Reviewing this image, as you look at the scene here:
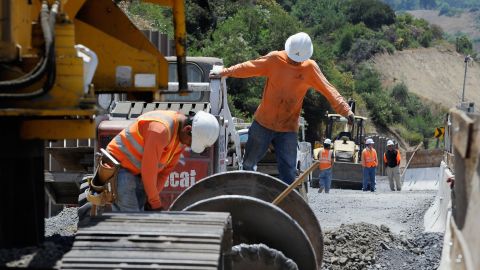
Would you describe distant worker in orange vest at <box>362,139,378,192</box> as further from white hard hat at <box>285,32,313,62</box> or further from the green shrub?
the green shrub

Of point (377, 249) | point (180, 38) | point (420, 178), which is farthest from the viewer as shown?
point (420, 178)

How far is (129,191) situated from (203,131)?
76 cm

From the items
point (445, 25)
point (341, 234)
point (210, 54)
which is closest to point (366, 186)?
point (210, 54)

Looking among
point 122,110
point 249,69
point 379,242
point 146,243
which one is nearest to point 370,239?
point 379,242

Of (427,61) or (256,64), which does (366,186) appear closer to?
(256,64)

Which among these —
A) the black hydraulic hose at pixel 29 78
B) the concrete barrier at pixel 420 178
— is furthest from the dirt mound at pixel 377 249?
the concrete barrier at pixel 420 178

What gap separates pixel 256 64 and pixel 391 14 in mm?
88004

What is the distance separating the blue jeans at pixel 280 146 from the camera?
430 inches

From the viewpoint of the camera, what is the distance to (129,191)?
27.2 ft

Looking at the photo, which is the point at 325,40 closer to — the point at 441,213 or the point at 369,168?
the point at 369,168

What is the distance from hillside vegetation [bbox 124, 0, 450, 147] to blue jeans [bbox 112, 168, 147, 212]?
152cm

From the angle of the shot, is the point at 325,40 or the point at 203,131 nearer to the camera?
the point at 203,131

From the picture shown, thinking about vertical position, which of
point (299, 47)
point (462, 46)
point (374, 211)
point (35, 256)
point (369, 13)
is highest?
point (369, 13)

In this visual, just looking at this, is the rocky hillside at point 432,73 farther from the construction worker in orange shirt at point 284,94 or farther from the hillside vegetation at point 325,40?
the construction worker in orange shirt at point 284,94
